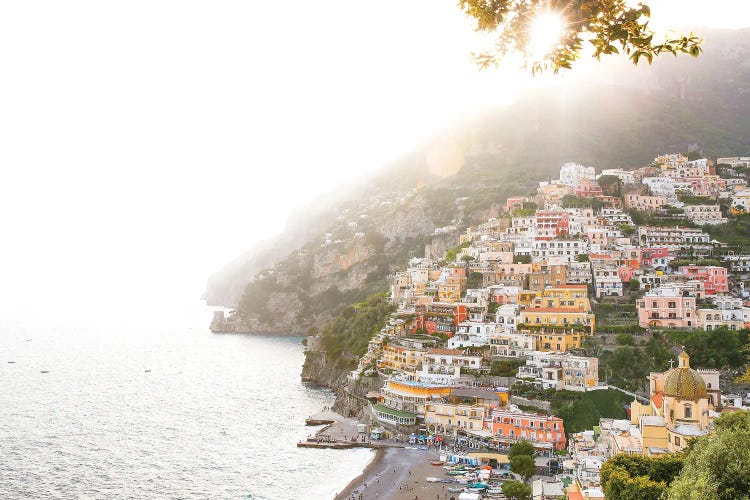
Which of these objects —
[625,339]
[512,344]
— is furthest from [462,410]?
[625,339]

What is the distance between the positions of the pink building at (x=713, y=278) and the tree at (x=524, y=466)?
34.8m

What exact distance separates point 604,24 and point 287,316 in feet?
484

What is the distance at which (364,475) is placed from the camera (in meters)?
46.6

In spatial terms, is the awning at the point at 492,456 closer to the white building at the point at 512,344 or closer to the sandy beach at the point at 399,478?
the sandy beach at the point at 399,478

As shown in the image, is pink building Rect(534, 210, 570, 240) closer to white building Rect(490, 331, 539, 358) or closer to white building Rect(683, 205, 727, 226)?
white building Rect(683, 205, 727, 226)

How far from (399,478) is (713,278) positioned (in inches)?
1683

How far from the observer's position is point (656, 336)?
186ft

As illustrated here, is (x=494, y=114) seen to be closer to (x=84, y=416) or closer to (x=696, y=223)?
(x=696, y=223)

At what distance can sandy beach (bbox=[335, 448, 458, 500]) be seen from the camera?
137ft

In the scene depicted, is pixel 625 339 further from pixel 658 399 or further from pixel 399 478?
pixel 399 478

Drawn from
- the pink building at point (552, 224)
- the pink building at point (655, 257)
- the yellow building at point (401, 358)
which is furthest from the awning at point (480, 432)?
the pink building at point (552, 224)

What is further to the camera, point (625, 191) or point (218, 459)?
point (625, 191)

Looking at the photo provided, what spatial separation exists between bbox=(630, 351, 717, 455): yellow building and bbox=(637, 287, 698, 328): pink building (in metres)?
20.3

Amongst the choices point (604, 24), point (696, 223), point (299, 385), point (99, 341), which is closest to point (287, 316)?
point (99, 341)
